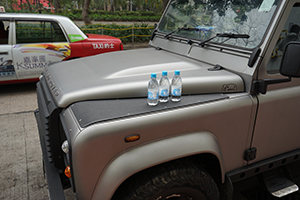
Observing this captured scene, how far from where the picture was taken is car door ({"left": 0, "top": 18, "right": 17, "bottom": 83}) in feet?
19.0

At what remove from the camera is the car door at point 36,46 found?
5918 millimetres

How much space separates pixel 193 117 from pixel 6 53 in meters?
5.44

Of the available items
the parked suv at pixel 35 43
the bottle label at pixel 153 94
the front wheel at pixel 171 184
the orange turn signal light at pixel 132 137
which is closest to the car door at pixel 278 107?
the front wheel at pixel 171 184

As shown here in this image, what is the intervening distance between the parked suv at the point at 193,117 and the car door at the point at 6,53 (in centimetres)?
384

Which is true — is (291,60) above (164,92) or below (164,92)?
above

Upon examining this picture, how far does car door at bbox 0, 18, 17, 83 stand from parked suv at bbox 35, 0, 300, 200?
12.6ft

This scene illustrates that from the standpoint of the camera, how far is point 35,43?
6055 millimetres

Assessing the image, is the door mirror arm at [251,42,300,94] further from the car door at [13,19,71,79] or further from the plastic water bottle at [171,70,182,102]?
the car door at [13,19,71,79]

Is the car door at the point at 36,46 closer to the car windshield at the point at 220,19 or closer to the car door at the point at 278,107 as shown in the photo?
the car windshield at the point at 220,19

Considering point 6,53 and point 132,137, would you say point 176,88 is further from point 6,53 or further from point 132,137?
point 6,53

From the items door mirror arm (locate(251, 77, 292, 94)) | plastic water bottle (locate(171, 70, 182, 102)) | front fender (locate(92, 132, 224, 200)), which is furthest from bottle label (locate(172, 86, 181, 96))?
door mirror arm (locate(251, 77, 292, 94))

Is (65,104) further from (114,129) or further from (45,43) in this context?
(45,43)

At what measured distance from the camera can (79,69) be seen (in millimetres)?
2557

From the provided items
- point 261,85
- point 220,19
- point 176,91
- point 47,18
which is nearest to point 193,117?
point 176,91
